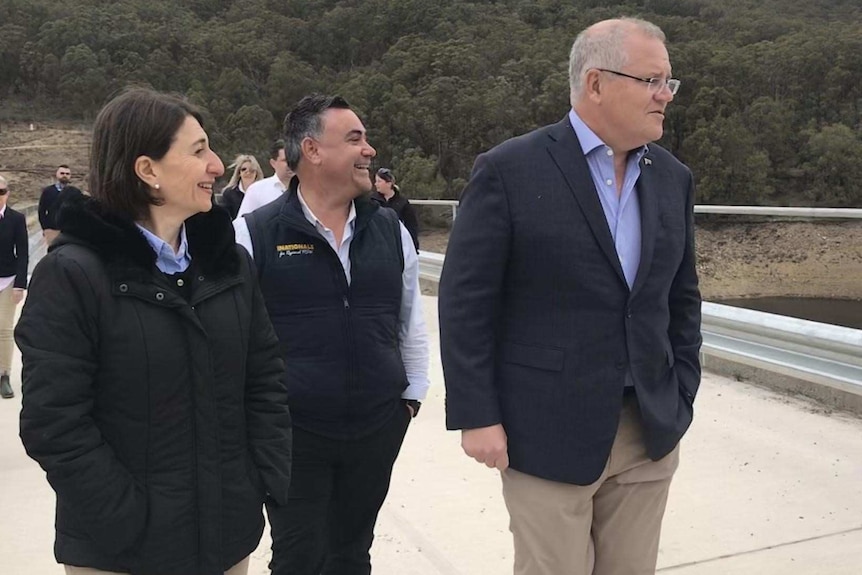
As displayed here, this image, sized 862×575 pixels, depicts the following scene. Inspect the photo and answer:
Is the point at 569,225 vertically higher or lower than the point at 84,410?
higher

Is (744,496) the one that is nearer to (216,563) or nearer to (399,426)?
(399,426)

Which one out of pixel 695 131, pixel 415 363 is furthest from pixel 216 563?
pixel 695 131

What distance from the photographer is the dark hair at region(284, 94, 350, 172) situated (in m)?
2.47

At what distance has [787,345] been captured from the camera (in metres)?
4.66

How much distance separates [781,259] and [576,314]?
4390mm

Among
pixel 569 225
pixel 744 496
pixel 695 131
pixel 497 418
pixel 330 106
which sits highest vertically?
pixel 330 106

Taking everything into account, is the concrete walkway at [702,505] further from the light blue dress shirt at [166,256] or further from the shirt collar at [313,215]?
the light blue dress shirt at [166,256]

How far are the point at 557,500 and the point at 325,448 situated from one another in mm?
751

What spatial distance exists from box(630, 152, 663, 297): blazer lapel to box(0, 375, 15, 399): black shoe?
5120 millimetres

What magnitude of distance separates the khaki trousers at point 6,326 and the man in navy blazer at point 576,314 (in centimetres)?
475

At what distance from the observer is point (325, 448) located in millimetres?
2381

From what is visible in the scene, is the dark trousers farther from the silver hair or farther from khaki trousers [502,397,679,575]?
the silver hair

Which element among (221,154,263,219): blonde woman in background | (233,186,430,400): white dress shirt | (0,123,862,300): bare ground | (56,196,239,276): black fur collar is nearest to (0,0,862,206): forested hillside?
(0,123,862,300): bare ground

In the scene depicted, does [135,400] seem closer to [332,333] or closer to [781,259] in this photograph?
[332,333]
